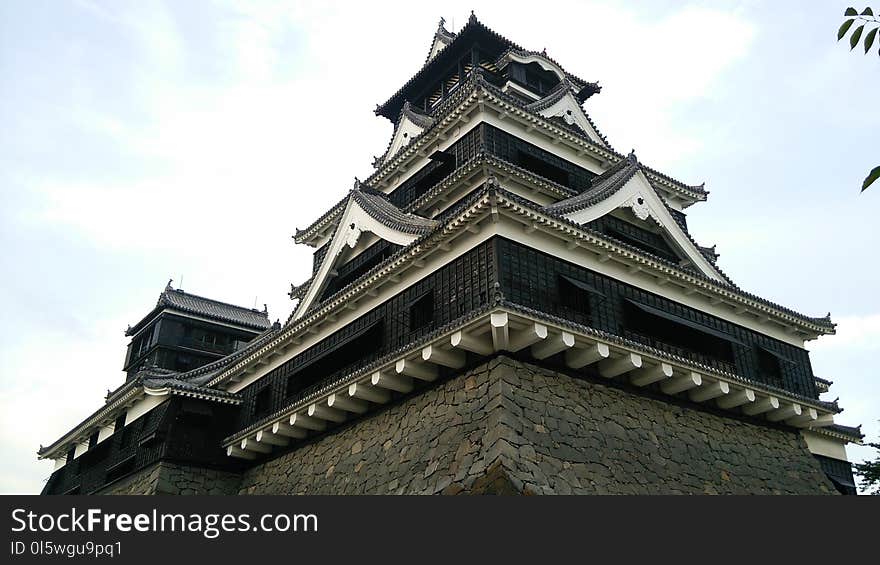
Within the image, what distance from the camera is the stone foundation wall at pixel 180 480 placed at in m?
17.8

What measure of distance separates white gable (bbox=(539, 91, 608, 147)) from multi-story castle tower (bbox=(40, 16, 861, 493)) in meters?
0.08

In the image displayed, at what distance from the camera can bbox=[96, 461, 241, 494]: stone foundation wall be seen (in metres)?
17.8

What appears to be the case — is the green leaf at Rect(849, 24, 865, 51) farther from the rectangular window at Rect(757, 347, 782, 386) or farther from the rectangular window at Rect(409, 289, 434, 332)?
the rectangular window at Rect(757, 347, 782, 386)

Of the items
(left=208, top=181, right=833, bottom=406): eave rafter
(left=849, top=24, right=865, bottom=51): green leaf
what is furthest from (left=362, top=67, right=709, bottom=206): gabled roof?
(left=849, top=24, right=865, bottom=51): green leaf

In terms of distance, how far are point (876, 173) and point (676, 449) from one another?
1068 cm

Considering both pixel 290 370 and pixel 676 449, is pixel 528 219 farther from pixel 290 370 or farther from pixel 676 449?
pixel 290 370

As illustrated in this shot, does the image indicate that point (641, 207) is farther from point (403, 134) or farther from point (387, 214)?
point (403, 134)

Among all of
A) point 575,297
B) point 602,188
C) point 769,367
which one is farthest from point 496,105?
point 769,367

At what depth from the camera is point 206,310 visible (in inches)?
1220

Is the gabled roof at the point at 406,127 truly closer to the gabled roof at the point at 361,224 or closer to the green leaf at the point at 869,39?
the gabled roof at the point at 361,224

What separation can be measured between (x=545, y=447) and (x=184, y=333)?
21.6 m

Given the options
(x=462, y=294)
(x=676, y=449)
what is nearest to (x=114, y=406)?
(x=462, y=294)

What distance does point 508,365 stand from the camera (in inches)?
484

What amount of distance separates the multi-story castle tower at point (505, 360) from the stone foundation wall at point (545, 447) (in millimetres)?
43
